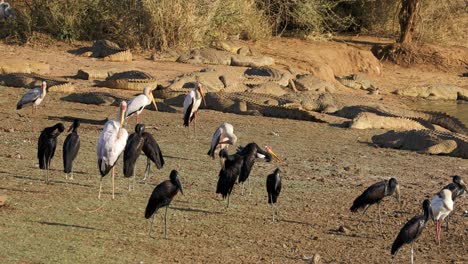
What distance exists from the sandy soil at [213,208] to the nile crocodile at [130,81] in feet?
11.1

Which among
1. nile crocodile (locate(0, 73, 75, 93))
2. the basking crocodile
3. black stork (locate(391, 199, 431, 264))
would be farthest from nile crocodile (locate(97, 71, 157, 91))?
black stork (locate(391, 199, 431, 264))

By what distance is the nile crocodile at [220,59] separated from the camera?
21859 millimetres

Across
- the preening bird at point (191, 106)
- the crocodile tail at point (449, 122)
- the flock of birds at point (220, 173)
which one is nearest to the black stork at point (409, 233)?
the flock of birds at point (220, 173)

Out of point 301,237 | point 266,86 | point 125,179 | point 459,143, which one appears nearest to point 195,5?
point 266,86

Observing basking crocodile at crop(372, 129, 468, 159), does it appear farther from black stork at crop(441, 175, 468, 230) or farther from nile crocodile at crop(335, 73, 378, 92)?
nile crocodile at crop(335, 73, 378, 92)

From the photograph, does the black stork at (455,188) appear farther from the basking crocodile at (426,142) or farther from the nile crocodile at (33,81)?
the nile crocodile at (33,81)

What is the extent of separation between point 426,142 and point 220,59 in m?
8.52

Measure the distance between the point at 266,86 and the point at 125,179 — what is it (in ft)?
30.4

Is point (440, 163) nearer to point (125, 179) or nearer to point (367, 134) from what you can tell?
point (367, 134)

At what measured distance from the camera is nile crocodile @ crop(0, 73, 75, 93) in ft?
57.9

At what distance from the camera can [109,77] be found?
19.1 metres

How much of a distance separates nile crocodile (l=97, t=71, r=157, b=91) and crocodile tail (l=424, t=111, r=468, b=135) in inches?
207

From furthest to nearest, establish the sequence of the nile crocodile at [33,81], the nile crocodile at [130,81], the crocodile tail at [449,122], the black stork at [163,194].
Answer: the nile crocodile at [130,81] → the crocodile tail at [449,122] → the nile crocodile at [33,81] → the black stork at [163,194]

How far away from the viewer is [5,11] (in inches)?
914
